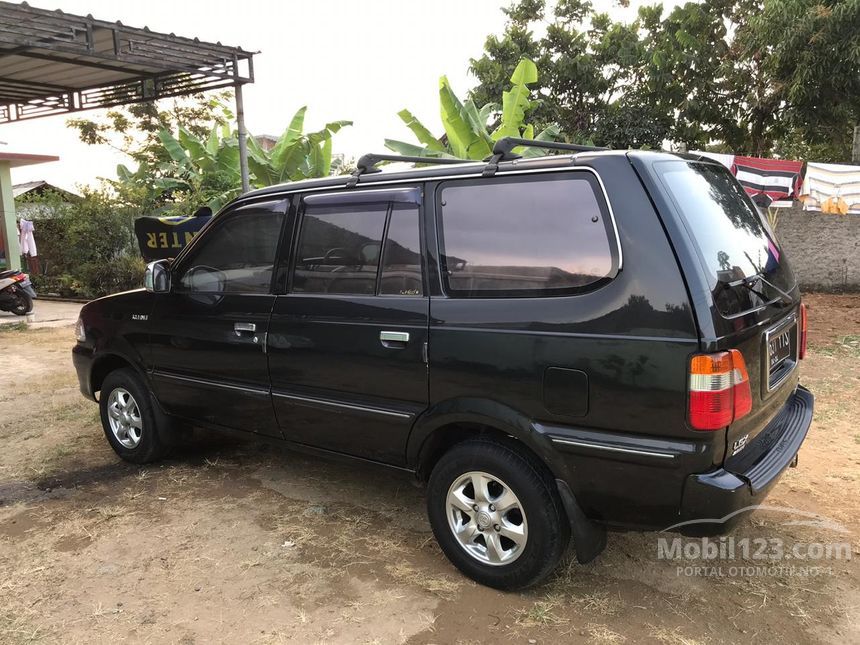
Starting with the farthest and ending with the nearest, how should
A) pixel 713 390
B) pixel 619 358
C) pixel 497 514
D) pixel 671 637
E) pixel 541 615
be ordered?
pixel 497 514, pixel 541 615, pixel 671 637, pixel 619 358, pixel 713 390

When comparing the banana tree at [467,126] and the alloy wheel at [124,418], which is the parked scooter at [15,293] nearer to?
the banana tree at [467,126]

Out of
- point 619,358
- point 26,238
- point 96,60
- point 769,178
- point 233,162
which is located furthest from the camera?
point 26,238

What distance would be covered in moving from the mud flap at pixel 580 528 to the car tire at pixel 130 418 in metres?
2.97

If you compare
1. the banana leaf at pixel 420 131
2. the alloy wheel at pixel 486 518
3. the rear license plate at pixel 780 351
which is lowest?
the alloy wheel at pixel 486 518

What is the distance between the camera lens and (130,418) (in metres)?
4.62

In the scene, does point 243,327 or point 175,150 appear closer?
point 243,327

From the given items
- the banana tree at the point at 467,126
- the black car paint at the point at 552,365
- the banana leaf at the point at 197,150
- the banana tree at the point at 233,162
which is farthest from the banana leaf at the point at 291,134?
→ the black car paint at the point at 552,365

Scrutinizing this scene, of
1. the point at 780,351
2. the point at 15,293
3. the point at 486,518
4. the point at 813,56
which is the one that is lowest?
the point at 486,518

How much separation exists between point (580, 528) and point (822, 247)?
11552 millimetres

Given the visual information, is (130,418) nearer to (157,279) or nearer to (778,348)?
(157,279)

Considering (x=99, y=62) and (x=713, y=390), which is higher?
(x=99, y=62)

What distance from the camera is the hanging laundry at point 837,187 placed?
33.6ft

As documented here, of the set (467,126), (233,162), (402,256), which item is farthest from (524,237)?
(233,162)

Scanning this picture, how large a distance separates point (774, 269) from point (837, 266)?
10.5 metres
